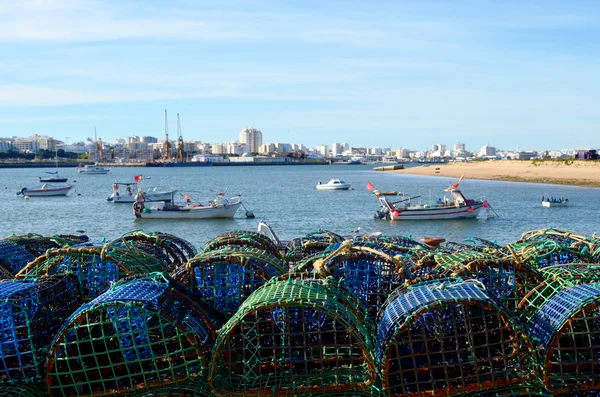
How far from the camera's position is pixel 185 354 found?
5547mm

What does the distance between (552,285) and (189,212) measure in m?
29.3

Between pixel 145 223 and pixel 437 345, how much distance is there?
96.0ft

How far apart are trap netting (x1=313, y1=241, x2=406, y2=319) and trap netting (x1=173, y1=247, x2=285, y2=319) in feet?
2.20

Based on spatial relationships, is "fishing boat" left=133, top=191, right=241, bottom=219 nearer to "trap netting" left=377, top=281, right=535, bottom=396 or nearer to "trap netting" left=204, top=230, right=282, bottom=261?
"trap netting" left=204, top=230, right=282, bottom=261

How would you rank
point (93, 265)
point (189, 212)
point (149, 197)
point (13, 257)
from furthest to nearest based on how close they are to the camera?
1. point (149, 197)
2. point (189, 212)
3. point (13, 257)
4. point (93, 265)

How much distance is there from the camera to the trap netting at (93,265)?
7305 millimetres

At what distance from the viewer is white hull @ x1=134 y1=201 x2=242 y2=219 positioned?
112 ft

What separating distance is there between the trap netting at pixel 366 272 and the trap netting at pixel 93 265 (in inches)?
86.2

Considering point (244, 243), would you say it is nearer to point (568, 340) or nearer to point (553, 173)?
point (568, 340)

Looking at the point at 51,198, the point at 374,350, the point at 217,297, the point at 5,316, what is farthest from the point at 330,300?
the point at 51,198

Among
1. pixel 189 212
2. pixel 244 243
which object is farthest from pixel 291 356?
pixel 189 212

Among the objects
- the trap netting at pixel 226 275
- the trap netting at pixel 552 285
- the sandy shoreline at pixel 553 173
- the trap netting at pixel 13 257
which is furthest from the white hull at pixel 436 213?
the sandy shoreline at pixel 553 173

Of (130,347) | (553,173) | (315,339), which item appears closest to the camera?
(130,347)

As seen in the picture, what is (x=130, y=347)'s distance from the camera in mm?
5395
